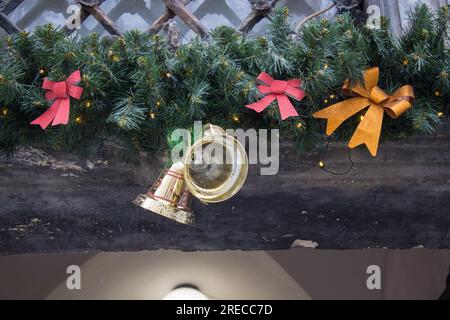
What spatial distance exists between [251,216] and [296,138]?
626mm

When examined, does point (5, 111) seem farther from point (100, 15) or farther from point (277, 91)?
point (277, 91)

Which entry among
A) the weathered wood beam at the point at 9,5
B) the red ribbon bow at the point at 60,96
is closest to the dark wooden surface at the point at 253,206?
the red ribbon bow at the point at 60,96

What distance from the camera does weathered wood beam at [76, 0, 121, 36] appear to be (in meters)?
2.75

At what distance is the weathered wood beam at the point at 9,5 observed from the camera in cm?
286

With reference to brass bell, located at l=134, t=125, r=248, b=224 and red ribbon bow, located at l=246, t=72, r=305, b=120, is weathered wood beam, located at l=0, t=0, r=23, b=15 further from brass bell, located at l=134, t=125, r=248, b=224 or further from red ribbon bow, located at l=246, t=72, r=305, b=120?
red ribbon bow, located at l=246, t=72, r=305, b=120

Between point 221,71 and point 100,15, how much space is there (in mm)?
884

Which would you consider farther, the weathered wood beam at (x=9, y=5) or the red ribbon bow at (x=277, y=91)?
the weathered wood beam at (x=9, y=5)

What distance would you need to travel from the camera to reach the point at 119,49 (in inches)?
86.0

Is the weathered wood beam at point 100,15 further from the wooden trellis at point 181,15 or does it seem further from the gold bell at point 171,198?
the gold bell at point 171,198

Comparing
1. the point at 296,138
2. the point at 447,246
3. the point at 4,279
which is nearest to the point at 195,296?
the point at 4,279

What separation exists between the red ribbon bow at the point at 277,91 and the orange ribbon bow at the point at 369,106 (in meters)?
0.12

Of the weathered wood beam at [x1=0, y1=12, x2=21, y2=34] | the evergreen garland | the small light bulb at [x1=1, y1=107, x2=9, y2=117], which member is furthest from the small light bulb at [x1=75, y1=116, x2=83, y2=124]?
the weathered wood beam at [x1=0, y1=12, x2=21, y2=34]

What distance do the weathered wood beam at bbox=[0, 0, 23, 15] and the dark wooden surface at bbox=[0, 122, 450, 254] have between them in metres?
→ 0.69

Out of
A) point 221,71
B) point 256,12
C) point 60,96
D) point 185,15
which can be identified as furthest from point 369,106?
point 60,96
